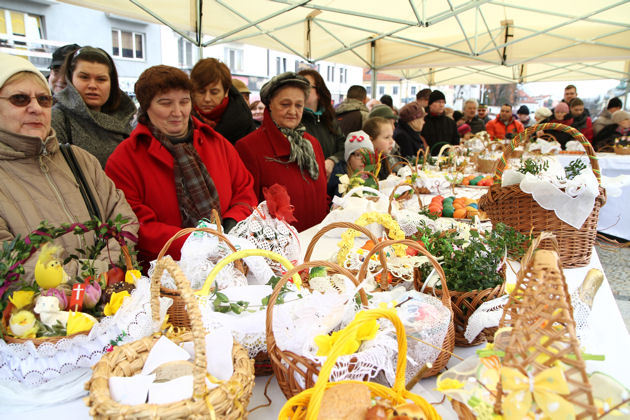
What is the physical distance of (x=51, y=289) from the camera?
1078 millimetres

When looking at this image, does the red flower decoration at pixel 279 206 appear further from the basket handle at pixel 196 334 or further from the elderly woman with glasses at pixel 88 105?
the elderly woman with glasses at pixel 88 105

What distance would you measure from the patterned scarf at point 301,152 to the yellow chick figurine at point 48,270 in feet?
5.09

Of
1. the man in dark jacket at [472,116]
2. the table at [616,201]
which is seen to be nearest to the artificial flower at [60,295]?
the table at [616,201]

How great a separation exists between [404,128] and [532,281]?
4549 millimetres

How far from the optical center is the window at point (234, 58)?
54.1 feet

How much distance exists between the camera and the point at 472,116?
828 centimetres

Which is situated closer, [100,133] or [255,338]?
[255,338]

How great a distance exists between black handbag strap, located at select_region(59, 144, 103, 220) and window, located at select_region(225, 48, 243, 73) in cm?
1590

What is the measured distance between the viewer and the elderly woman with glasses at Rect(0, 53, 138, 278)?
55.2 inches

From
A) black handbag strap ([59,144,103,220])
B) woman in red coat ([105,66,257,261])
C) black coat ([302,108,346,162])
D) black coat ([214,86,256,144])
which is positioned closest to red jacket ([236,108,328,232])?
black coat ([214,86,256,144])

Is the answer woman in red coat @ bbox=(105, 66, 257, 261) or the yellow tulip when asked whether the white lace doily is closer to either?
the yellow tulip

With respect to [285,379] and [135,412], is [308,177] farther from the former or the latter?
[135,412]

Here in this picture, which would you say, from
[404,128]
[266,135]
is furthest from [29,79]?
[404,128]

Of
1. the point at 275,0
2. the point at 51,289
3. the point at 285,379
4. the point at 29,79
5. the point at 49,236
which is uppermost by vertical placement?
the point at 275,0
